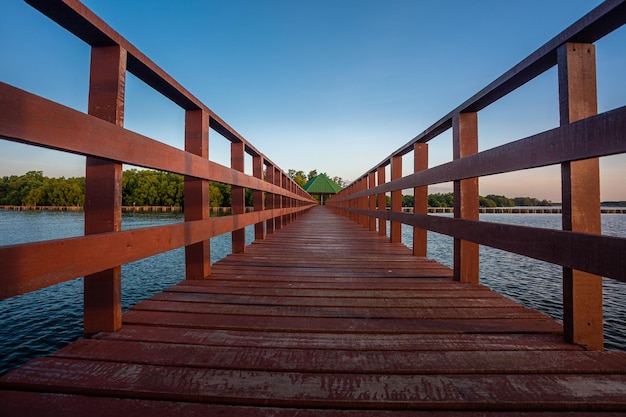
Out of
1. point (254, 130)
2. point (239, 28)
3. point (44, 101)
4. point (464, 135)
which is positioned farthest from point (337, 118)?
point (44, 101)

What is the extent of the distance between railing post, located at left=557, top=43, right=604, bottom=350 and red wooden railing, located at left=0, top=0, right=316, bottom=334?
2.02 meters

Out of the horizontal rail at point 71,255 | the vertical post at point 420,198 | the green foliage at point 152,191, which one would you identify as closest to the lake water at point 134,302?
the vertical post at point 420,198

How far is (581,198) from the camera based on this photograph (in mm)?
1326

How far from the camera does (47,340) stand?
8.85ft

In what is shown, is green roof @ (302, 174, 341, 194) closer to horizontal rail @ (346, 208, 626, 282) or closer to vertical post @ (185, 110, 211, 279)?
vertical post @ (185, 110, 211, 279)

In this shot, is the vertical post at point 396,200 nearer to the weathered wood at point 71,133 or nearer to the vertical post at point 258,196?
the vertical post at point 258,196

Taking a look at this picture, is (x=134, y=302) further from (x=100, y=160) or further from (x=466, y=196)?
(x=466, y=196)

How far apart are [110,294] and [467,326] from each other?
181 cm

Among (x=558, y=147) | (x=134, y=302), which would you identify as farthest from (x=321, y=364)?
(x=134, y=302)

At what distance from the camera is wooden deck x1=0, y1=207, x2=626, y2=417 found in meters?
0.94

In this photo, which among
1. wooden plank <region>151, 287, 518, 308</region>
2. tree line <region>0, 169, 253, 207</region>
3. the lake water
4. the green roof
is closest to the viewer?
wooden plank <region>151, 287, 518, 308</region>

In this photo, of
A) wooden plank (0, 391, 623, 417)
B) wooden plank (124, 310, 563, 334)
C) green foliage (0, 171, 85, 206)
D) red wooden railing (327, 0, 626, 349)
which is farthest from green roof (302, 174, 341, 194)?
wooden plank (0, 391, 623, 417)

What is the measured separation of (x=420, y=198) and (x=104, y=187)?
126 inches

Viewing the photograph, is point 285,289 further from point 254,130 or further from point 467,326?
point 254,130
